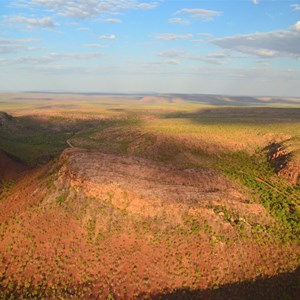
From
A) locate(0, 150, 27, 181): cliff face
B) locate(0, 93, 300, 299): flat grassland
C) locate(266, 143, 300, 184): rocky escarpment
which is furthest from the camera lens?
locate(266, 143, 300, 184): rocky escarpment

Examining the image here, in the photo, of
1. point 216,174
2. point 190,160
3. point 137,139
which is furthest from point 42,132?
point 216,174

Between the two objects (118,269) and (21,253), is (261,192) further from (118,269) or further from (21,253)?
(21,253)

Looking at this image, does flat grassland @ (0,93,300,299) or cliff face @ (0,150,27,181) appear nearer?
flat grassland @ (0,93,300,299)

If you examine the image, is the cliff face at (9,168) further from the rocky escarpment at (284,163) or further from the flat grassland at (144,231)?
the rocky escarpment at (284,163)

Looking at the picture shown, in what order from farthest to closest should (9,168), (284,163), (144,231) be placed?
(284,163) → (9,168) → (144,231)

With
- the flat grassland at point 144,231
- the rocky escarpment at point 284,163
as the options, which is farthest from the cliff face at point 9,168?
the rocky escarpment at point 284,163

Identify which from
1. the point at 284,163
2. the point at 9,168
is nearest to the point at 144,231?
the point at 9,168

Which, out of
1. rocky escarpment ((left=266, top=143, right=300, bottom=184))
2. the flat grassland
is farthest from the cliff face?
rocky escarpment ((left=266, top=143, right=300, bottom=184))

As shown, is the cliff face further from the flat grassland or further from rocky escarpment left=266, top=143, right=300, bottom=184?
rocky escarpment left=266, top=143, right=300, bottom=184

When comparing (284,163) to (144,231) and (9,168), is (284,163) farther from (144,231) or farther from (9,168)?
(9,168)
